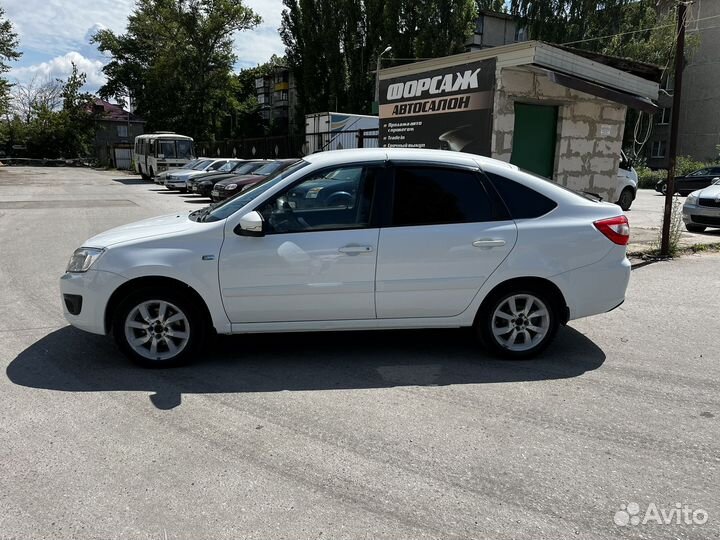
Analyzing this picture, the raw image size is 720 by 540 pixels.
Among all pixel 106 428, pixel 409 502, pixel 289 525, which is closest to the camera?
pixel 289 525

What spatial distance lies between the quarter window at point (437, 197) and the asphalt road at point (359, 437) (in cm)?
124

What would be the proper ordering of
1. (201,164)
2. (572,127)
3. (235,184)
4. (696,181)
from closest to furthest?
(572,127) → (235,184) → (201,164) → (696,181)

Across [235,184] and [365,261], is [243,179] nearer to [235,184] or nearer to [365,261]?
[235,184]

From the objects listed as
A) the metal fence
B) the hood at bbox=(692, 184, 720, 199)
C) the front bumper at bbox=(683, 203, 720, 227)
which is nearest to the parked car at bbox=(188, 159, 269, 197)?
the metal fence

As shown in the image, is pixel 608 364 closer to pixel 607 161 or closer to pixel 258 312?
pixel 258 312

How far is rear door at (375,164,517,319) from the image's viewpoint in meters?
4.58

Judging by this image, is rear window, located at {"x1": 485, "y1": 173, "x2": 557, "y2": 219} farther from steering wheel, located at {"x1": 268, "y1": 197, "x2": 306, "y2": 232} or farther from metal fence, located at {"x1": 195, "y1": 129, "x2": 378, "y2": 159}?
metal fence, located at {"x1": 195, "y1": 129, "x2": 378, "y2": 159}

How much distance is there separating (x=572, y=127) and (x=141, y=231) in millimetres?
9583

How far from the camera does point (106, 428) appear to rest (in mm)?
3662

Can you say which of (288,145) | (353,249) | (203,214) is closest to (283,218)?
(353,249)

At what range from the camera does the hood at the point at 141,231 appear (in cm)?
457

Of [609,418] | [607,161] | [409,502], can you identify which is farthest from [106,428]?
Answer: [607,161]

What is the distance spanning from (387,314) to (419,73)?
8.90m

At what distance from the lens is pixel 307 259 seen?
4488 mm
